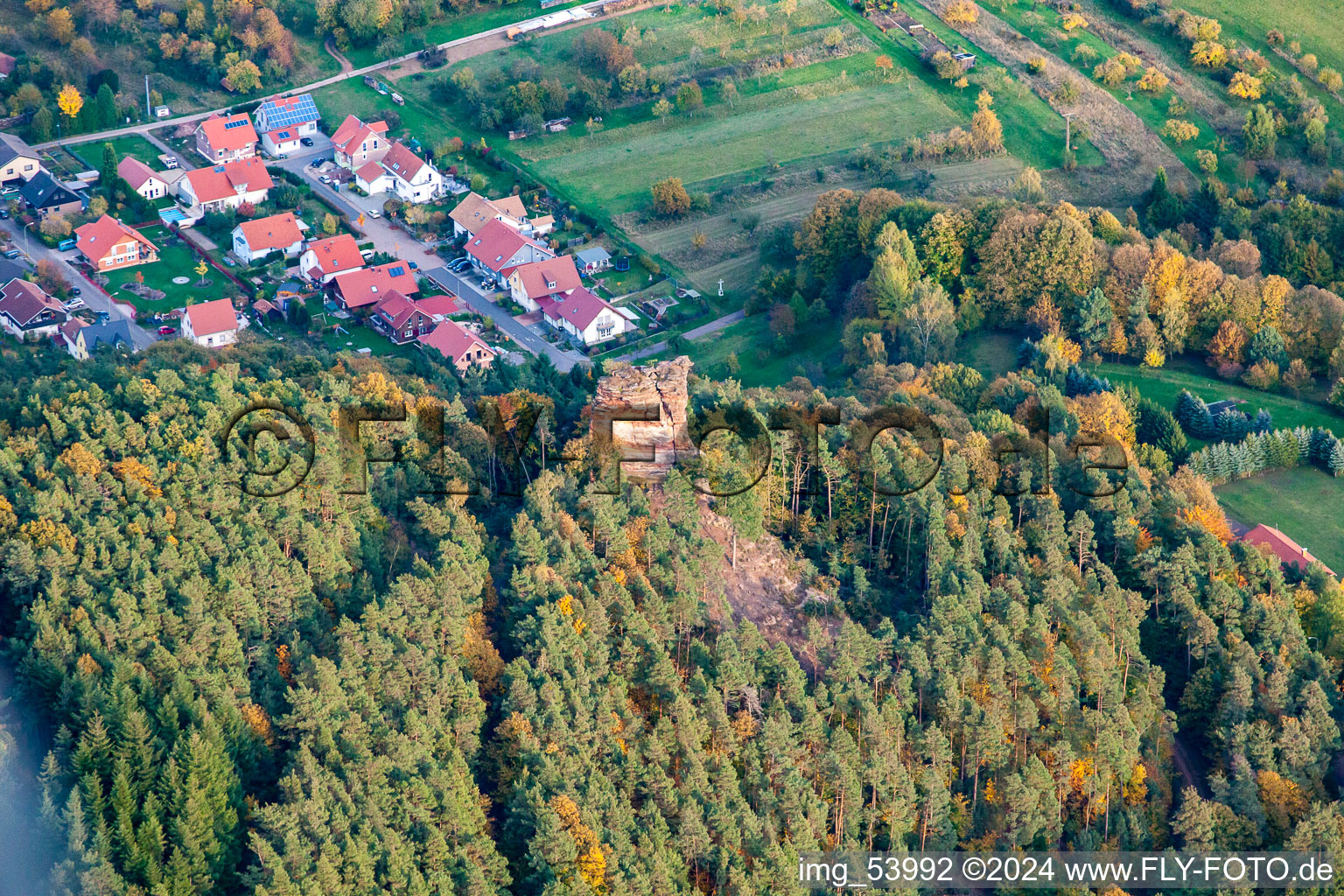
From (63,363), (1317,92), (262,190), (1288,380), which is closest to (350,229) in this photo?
(262,190)

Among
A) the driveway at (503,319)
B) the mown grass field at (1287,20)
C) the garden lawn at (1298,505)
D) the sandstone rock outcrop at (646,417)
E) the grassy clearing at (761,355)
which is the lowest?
the driveway at (503,319)

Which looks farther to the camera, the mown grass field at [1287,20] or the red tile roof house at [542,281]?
the mown grass field at [1287,20]

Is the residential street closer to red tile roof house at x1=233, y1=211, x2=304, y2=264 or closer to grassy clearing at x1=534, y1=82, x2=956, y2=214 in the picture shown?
grassy clearing at x1=534, y1=82, x2=956, y2=214

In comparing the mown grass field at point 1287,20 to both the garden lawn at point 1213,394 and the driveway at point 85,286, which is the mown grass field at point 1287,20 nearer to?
the garden lawn at point 1213,394

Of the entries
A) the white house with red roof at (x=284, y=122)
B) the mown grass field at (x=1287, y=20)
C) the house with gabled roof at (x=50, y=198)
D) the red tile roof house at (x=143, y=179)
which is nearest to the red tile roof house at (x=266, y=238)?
the red tile roof house at (x=143, y=179)

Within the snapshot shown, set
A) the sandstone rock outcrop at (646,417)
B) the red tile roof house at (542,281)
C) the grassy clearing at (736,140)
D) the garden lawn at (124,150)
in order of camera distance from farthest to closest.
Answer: the grassy clearing at (736,140)
the garden lawn at (124,150)
the red tile roof house at (542,281)
the sandstone rock outcrop at (646,417)

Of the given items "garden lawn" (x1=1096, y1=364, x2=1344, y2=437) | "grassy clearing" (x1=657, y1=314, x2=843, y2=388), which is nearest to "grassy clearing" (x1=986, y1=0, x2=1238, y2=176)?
"garden lawn" (x1=1096, y1=364, x2=1344, y2=437)

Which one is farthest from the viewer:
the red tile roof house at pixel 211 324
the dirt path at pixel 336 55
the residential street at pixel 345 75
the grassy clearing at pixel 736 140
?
the dirt path at pixel 336 55
